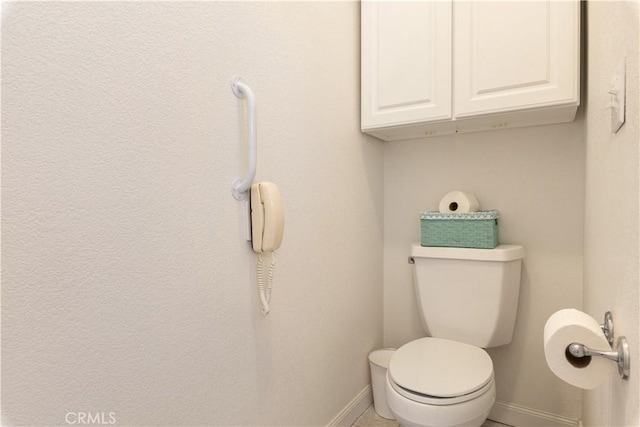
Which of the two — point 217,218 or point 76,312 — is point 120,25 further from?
point 76,312

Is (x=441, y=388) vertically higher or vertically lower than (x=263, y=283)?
lower

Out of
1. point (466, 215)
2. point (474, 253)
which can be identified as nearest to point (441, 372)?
point (474, 253)

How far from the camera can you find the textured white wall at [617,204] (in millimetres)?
539

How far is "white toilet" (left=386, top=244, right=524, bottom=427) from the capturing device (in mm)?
1190

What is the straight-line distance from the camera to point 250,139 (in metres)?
1.00

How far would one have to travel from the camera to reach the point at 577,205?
1.54m

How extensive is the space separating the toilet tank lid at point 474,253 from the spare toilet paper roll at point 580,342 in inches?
35.0

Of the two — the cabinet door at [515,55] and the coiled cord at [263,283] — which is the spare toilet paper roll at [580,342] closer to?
the coiled cord at [263,283]

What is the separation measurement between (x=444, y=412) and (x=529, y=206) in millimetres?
997

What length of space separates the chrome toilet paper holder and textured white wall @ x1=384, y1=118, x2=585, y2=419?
0.99m

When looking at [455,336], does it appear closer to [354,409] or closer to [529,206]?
[354,409]

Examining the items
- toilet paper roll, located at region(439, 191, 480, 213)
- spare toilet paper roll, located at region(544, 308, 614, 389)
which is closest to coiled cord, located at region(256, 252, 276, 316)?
spare toilet paper roll, located at region(544, 308, 614, 389)

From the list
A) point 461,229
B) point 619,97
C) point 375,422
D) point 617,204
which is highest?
point 619,97
